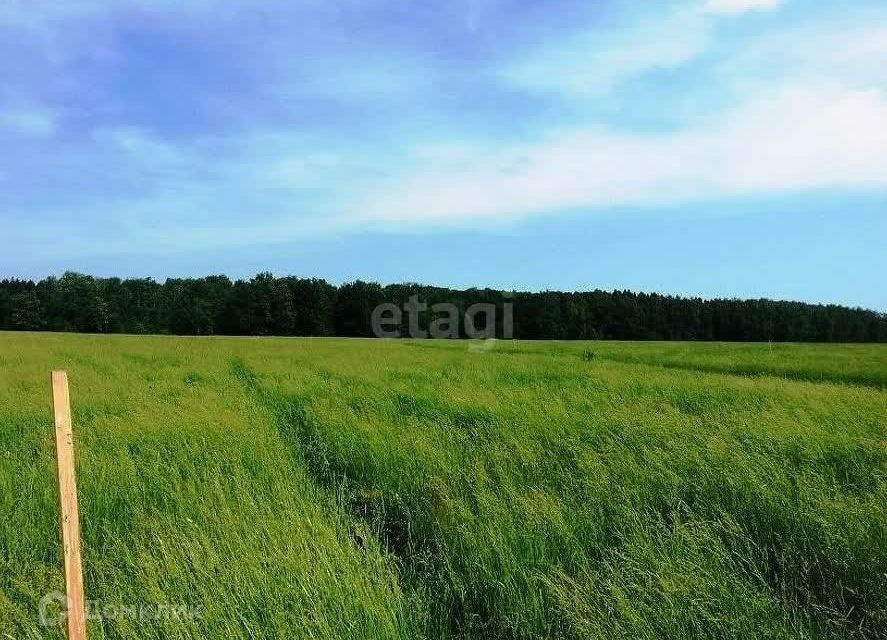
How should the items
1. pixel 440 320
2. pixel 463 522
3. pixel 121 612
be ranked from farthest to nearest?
pixel 440 320 < pixel 463 522 < pixel 121 612

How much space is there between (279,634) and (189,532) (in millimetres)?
1569

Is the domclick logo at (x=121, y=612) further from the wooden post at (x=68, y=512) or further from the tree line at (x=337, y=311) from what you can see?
the tree line at (x=337, y=311)

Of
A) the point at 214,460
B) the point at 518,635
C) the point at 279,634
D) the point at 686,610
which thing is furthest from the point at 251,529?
the point at 686,610

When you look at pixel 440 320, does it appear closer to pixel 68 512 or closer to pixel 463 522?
pixel 463 522

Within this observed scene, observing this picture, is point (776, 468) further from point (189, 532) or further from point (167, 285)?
point (167, 285)

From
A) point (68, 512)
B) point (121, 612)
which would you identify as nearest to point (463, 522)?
point (121, 612)

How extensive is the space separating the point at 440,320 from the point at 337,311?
1653cm

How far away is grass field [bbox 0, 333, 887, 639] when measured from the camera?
144 inches

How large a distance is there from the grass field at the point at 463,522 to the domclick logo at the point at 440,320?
8150 centimetres

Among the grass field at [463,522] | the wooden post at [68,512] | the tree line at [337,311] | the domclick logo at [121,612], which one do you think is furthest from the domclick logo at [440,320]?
the wooden post at [68,512]

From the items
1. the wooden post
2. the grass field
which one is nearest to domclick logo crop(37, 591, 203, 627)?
the grass field

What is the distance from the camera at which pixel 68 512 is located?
9.34 feet

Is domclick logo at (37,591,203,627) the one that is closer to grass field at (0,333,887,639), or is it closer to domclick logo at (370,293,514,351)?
grass field at (0,333,887,639)

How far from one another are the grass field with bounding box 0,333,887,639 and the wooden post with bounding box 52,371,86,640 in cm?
69
